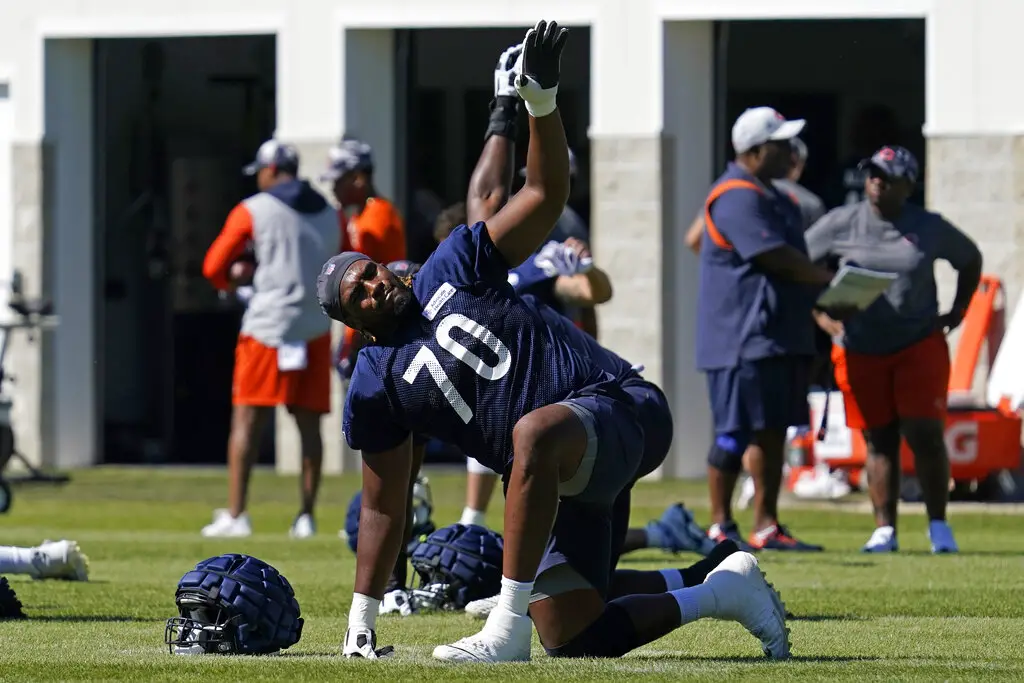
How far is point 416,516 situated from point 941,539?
3.09m

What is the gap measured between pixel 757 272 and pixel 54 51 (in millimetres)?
9905

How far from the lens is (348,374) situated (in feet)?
35.3

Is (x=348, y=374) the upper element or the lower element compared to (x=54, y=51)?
lower

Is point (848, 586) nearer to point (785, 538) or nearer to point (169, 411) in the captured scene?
point (785, 538)

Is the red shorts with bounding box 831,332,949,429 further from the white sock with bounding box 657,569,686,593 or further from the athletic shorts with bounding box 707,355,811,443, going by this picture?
the white sock with bounding box 657,569,686,593

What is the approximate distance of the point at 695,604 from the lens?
22.4ft

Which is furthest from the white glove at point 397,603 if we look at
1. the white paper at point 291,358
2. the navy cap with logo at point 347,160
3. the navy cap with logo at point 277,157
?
the navy cap with logo at point 277,157

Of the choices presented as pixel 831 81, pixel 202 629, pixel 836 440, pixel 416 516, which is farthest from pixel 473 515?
pixel 831 81

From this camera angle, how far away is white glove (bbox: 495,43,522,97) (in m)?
7.51

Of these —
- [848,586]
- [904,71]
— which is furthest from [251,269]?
[904,71]

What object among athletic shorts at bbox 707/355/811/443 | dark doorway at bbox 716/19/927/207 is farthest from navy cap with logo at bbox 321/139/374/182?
dark doorway at bbox 716/19/927/207

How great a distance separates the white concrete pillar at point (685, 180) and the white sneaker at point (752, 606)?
38.1ft

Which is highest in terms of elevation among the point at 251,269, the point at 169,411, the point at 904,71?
the point at 904,71

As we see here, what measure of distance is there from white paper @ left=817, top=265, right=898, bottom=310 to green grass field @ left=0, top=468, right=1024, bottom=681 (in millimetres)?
1233
